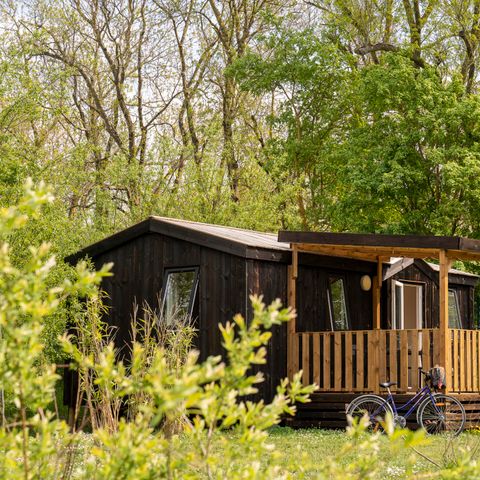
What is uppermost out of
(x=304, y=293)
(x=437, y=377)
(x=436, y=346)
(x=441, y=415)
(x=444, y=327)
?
(x=304, y=293)

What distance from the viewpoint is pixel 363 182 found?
2409cm

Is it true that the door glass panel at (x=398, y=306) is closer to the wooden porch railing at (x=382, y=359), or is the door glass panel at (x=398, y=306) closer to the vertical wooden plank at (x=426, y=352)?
the wooden porch railing at (x=382, y=359)

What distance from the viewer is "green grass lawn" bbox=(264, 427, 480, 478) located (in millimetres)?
9711

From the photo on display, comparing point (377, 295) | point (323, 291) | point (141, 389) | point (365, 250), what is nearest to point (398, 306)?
point (377, 295)

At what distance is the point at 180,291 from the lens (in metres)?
15.9

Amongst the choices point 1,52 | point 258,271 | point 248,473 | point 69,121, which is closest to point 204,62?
point 69,121

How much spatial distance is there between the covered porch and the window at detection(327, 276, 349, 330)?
3.54 feet

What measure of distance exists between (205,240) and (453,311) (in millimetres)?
8692

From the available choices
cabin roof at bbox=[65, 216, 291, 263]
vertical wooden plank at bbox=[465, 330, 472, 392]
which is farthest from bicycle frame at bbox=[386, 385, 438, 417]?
cabin roof at bbox=[65, 216, 291, 263]

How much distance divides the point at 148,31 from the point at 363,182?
10186 millimetres

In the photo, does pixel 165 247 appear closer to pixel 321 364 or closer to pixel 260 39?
pixel 321 364

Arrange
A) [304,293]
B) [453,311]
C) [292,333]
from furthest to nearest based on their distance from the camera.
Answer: [453,311], [304,293], [292,333]

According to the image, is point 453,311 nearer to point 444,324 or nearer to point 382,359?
point 382,359

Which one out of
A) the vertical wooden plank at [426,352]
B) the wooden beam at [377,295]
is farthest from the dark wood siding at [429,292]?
the vertical wooden plank at [426,352]
